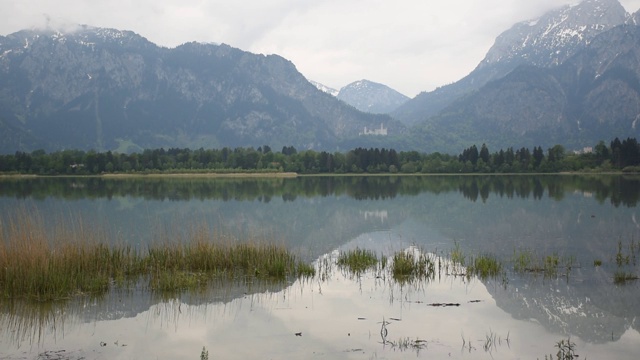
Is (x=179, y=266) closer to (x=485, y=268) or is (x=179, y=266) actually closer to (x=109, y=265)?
(x=109, y=265)

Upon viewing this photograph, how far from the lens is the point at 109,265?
21.5m

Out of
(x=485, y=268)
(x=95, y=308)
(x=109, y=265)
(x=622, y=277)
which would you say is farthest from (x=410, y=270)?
(x=95, y=308)

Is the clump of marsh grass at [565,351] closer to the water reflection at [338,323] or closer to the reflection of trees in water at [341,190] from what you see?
the water reflection at [338,323]

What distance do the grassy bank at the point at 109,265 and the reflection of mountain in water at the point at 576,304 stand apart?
8.25 m

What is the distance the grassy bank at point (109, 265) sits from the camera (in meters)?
18.3

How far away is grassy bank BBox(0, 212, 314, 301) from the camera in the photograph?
60.1 ft

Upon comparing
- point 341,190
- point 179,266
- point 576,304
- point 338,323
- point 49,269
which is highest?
point 49,269

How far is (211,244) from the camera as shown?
23.6 m

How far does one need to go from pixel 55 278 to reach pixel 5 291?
1533 millimetres

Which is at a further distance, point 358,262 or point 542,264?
point 358,262

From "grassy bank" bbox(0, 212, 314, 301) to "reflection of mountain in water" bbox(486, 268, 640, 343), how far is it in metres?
8.25

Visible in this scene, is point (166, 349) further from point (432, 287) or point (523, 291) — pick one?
point (523, 291)

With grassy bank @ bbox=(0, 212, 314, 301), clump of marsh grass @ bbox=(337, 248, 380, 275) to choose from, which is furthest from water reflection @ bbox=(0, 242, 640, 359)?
clump of marsh grass @ bbox=(337, 248, 380, 275)

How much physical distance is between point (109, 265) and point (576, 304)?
16698 millimetres
